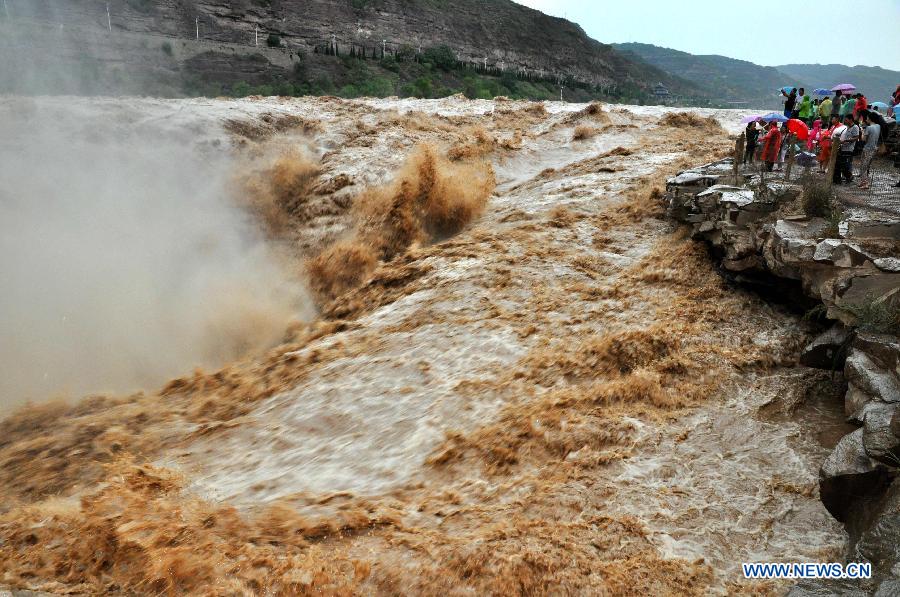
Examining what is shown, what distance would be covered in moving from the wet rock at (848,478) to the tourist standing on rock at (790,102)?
11.0 m

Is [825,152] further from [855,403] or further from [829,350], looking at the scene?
[855,403]

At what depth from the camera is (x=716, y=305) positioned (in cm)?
743

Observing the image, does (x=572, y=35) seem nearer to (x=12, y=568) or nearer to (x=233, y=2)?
(x=233, y=2)

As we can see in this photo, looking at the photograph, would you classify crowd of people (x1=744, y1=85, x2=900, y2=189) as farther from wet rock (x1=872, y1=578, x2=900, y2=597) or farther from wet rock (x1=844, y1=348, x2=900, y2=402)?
wet rock (x1=872, y1=578, x2=900, y2=597)

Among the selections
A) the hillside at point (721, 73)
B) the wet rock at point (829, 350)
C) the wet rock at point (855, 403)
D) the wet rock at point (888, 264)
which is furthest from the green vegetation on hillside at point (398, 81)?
the hillside at point (721, 73)

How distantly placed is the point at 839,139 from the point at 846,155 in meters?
0.35

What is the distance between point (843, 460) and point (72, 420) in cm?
691

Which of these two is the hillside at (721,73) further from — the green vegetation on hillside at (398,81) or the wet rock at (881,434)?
the wet rock at (881,434)

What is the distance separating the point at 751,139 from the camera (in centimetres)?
981

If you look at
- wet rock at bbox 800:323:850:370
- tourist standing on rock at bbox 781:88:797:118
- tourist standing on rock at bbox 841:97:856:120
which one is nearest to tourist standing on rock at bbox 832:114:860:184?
tourist standing on rock at bbox 841:97:856:120

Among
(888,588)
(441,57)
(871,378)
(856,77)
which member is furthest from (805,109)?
(856,77)

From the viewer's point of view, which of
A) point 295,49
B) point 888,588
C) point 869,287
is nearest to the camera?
point 888,588

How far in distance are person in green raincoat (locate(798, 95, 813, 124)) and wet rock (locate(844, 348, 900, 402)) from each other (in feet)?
30.3

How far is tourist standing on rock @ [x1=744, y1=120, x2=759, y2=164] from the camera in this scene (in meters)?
9.79
